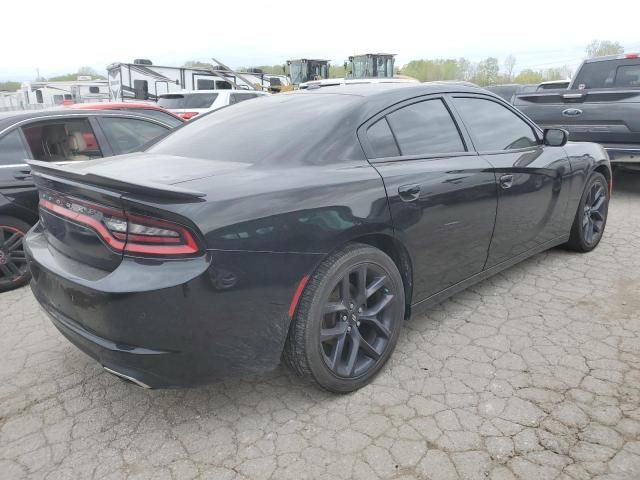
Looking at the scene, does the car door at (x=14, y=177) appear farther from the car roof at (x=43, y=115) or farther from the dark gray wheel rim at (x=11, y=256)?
the dark gray wheel rim at (x=11, y=256)

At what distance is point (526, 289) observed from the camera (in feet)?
12.8

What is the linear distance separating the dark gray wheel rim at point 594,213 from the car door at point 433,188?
178 centimetres

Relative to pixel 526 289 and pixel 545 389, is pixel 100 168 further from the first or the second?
pixel 526 289

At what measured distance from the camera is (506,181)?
11.1 ft

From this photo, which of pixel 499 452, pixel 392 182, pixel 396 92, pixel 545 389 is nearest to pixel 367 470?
pixel 499 452

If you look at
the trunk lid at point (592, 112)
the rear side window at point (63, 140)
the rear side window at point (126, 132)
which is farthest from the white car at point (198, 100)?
the rear side window at point (63, 140)

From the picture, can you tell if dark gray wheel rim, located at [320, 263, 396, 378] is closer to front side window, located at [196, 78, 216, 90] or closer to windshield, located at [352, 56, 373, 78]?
front side window, located at [196, 78, 216, 90]

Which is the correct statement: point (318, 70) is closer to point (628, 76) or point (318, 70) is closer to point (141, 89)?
point (141, 89)

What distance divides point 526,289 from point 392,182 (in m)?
1.86

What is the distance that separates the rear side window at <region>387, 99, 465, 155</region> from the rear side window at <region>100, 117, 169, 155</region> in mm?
2741

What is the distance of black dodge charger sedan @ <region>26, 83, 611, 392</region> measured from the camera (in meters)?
2.04

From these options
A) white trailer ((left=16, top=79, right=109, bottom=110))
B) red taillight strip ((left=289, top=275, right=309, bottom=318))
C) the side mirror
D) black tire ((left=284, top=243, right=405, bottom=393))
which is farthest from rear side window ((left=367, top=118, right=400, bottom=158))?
white trailer ((left=16, top=79, right=109, bottom=110))

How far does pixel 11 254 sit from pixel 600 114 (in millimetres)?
6892

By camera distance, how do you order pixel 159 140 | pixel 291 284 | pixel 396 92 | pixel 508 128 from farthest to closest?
pixel 508 128
pixel 159 140
pixel 396 92
pixel 291 284
